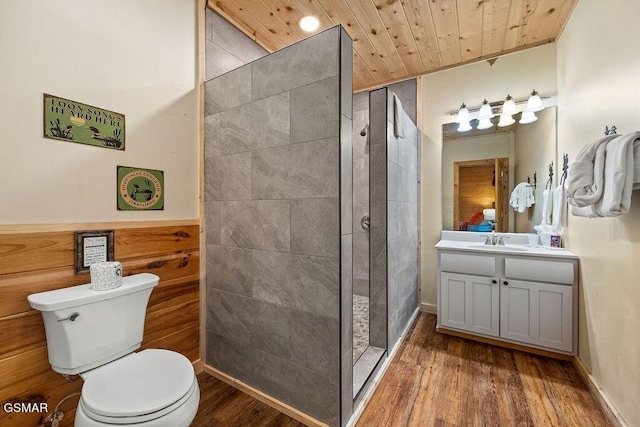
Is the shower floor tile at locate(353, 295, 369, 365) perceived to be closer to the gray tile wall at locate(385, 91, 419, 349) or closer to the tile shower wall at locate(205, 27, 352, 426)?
the gray tile wall at locate(385, 91, 419, 349)

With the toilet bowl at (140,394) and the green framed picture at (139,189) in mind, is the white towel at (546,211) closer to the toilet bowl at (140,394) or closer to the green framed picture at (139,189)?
the toilet bowl at (140,394)

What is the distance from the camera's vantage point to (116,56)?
1483 millimetres

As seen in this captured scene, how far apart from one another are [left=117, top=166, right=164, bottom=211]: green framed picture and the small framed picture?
0.17 meters

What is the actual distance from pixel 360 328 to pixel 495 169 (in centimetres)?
198

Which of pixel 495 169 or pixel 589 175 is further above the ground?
pixel 495 169

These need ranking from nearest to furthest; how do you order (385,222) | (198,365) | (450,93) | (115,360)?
(115,360) → (198,365) → (385,222) → (450,93)

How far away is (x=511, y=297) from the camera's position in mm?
2148

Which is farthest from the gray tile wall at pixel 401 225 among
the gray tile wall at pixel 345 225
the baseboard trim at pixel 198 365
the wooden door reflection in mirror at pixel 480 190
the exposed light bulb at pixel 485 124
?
the baseboard trim at pixel 198 365

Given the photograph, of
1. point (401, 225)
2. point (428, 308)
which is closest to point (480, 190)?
point (401, 225)

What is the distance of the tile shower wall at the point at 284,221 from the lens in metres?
1.35

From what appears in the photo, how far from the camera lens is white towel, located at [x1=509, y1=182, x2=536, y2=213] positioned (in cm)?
248

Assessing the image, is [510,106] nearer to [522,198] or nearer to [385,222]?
[522,198]

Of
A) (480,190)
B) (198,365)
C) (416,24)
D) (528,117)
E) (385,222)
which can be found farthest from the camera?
(480,190)

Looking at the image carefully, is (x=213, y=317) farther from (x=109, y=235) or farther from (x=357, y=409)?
(x=357, y=409)
